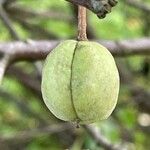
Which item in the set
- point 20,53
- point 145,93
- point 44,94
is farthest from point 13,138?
point 44,94

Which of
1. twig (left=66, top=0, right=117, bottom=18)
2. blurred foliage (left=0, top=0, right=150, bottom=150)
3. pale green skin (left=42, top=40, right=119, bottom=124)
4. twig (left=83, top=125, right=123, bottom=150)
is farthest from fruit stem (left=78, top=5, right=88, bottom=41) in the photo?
blurred foliage (left=0, top=0, right=150, bottom=150)

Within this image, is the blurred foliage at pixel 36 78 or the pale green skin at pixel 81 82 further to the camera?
the blurred foliage at pixel 36 78

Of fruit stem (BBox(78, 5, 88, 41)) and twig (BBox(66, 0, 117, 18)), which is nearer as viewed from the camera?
twig (BBox(66, 0, 117, 18))

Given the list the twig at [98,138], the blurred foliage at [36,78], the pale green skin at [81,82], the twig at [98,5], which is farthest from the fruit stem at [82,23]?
the blurred foliage at [36,78]

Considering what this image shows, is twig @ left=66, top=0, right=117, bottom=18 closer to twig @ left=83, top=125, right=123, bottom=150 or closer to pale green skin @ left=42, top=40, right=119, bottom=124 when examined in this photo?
pale green skin @ left=42, top=40, right=119, bottom=124

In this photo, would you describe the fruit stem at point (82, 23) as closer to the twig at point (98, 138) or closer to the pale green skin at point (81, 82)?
the pale green skin at point (81, 82)
